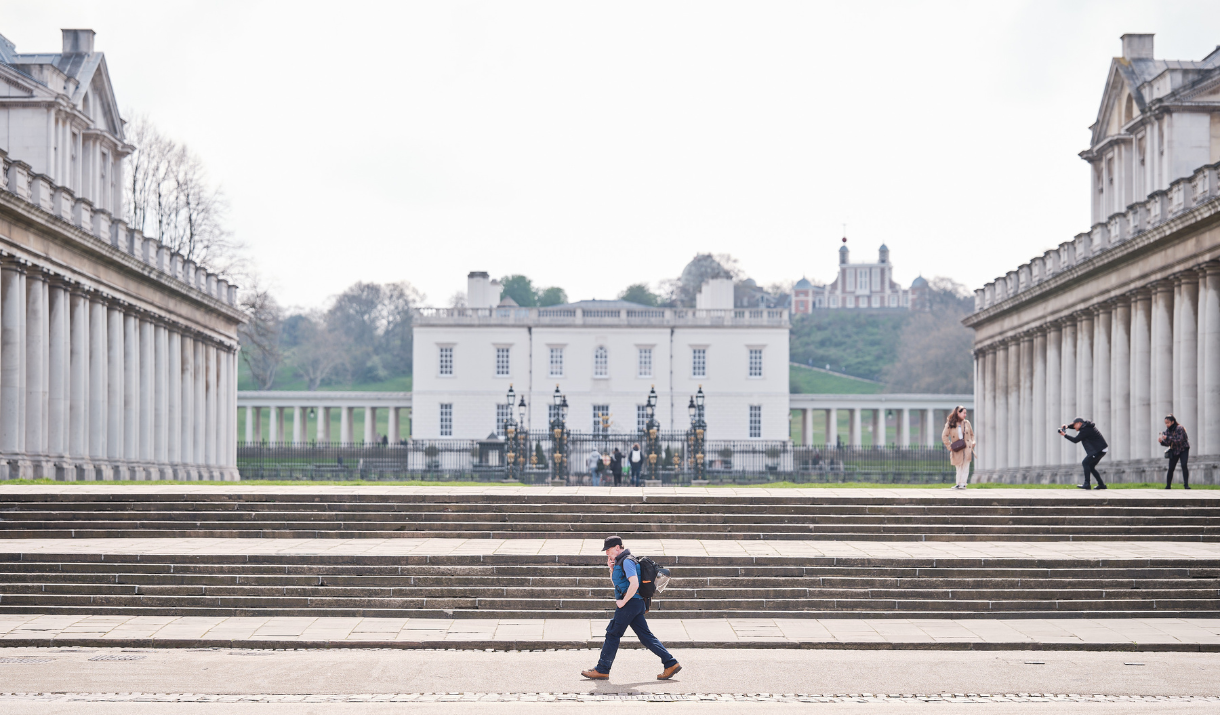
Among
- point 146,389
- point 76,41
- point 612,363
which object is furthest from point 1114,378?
point 612,363

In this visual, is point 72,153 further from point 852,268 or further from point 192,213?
point 852,268

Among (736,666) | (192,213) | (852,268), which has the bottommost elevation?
(736,666)

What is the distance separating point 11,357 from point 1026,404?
108ft

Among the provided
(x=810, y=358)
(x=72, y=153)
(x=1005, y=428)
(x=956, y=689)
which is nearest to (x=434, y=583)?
(x=956, y=689)

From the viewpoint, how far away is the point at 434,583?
52.0ft

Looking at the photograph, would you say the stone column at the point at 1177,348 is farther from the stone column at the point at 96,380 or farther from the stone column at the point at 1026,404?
the stone column at the point at 96,380

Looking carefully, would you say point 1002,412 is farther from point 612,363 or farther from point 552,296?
Result: point 552,296

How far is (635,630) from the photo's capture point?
11.6m

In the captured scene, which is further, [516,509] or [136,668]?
[516,509]

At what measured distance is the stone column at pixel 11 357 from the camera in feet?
98.8

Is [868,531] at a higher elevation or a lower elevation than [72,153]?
lower

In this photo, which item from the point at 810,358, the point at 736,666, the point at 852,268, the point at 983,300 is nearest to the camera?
the point at 736,666

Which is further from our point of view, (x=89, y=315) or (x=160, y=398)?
(x=160, y=398)

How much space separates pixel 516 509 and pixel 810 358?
385 feet
